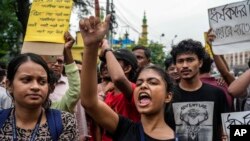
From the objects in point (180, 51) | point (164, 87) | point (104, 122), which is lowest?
point (104, 122)

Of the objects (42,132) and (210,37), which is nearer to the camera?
(42,132)

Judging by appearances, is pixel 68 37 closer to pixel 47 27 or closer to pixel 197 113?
pixel 47 27

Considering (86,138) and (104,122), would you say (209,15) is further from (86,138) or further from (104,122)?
(104,122)

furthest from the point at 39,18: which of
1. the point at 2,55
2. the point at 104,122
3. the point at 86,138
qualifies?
the point at 2,55

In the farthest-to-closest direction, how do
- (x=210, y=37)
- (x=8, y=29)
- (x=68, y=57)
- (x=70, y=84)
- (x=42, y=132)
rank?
(x=8, y=29) < (x=210, y=37) < (x=68, y=57) < (x=70, y=84) < (x=42, y=132)

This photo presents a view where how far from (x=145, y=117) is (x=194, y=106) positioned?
1.58 ft

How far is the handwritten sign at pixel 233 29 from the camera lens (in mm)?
4012

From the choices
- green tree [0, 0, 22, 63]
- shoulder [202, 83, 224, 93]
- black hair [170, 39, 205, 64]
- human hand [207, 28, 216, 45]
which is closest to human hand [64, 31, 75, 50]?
black hair [170, 39, 205, 64]

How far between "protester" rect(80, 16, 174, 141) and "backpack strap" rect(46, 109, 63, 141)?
173 millimetres

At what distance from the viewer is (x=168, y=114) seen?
3090 millimetres

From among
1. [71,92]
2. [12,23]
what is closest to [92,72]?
[71,92]

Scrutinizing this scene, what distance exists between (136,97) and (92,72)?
0.36 m

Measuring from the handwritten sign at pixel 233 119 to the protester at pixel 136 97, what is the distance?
1.86 ft

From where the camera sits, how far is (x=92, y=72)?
2633 mm
